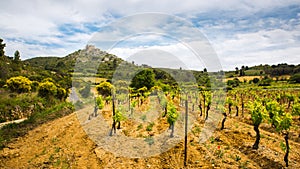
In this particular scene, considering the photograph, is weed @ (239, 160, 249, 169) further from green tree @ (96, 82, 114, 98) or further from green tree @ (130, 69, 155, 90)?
green tree @ (130, 69, 155, 90)

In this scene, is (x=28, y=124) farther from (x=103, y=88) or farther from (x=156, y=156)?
(x=156, y=156)

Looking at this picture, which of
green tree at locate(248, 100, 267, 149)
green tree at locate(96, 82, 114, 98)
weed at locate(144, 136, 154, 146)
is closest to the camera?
green tree at locate(248, 100, 267, 149)

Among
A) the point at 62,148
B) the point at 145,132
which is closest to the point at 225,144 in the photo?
the point at 145,132

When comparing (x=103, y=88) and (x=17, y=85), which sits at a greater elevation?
(x=17, y=85)

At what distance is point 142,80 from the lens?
1559 inches

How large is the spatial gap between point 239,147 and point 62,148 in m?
9.33

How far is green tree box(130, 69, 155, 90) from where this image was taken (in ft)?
129

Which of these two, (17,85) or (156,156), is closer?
(156,156)

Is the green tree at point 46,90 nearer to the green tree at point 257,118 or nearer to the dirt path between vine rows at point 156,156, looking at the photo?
the dirt path between vine rows at point 156,156

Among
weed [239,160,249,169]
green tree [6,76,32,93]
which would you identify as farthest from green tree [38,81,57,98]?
weed [239,160,249,169]

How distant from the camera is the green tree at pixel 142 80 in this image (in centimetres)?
3931

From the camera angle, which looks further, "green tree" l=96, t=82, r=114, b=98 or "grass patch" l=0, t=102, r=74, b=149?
"green tree" l=96, t=82, r=114, b=98

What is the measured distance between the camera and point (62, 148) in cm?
1240

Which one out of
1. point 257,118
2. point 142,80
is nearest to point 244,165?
point 257,118
